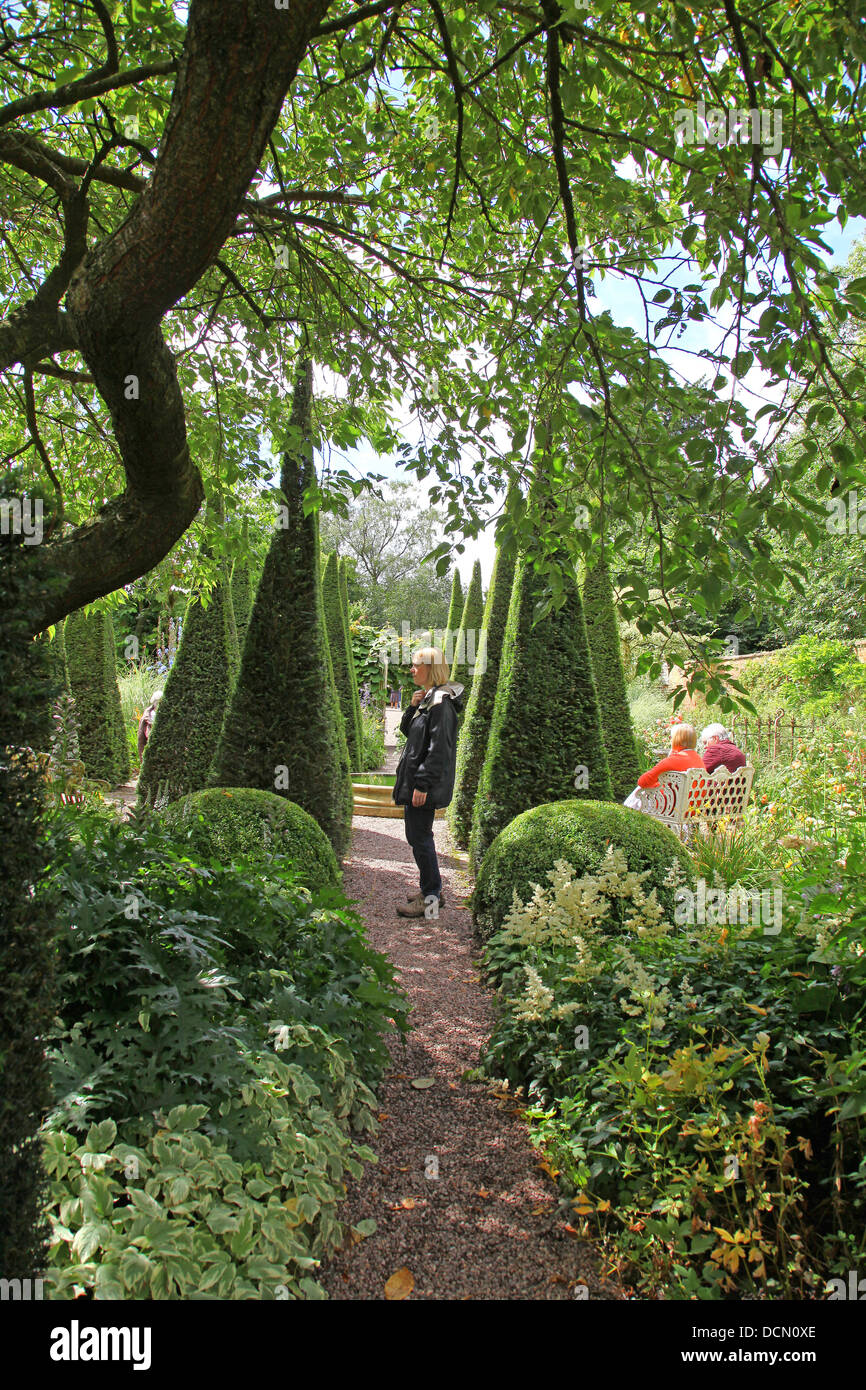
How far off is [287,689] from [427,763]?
4.31 ft

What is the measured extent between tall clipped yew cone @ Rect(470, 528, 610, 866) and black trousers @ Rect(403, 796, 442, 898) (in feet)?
1.64

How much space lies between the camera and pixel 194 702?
29.8 feet

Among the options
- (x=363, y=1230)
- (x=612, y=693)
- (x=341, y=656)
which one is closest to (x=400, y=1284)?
(x=363, y=1230)

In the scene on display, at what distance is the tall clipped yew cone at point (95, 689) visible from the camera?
12219 millimetres

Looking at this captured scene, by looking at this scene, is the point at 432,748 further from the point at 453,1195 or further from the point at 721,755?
the point at 453,1195

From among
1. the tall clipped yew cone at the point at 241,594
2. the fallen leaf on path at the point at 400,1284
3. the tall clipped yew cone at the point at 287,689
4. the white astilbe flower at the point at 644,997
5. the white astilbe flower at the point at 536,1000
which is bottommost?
the fallen leaf on path at the point at 400,1284

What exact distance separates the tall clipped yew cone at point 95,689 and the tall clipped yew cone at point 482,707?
632 cm

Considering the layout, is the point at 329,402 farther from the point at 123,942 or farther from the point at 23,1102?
the point at 23,1102

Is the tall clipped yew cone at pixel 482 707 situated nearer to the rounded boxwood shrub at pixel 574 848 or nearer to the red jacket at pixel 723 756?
the red jacket at pixel 723 756

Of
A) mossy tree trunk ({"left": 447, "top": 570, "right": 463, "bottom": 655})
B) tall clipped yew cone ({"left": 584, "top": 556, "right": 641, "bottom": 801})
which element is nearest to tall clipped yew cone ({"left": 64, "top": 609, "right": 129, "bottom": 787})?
tall clipped yew cone ({"left": 584, "top": 556, "right": 641, "bottom": 801})

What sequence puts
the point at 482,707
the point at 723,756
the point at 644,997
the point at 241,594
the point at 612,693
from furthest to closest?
the point at 241,594, the point at 612,693, the point at 482,707, the point at 723,756, the point at 644,997

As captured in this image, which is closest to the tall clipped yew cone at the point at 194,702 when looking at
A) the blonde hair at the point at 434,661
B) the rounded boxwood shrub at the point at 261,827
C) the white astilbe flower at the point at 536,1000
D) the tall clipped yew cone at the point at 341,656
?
the tall clipped yew cone at the point at 341,656

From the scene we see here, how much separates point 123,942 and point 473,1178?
156cm
